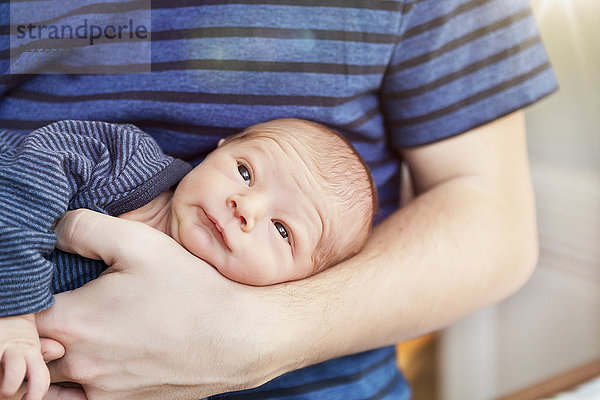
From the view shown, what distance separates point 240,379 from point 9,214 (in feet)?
1.15

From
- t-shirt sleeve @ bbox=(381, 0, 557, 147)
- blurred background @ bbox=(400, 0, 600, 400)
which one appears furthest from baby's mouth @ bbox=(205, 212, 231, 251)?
blurred background @ bbox=(400, 0, 600, 400)

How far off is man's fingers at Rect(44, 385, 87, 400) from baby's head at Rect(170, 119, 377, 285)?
0.24m

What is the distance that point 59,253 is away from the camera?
840mm

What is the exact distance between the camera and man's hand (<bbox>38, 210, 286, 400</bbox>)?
78 cm

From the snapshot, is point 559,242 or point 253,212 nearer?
point 253,212

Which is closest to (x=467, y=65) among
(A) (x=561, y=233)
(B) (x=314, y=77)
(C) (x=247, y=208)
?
(B) (x=314, y=77)

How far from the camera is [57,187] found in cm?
78

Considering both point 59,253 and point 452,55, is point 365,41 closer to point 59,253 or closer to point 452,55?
point 452,55

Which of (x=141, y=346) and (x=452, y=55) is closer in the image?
(x=141, y=346)

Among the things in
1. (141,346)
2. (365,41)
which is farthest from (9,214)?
(365,41)

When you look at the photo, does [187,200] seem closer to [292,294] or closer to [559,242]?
[292,294]

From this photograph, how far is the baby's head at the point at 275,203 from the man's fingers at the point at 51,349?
0.68 feet

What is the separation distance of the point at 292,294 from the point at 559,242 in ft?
5.12

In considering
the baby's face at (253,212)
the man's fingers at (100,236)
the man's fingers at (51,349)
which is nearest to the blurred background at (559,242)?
the baby's face at (253,212)
